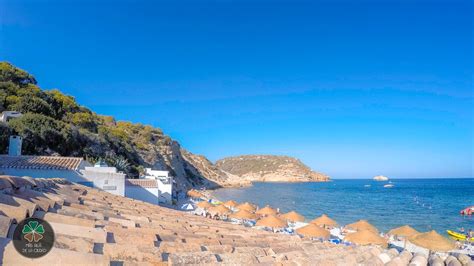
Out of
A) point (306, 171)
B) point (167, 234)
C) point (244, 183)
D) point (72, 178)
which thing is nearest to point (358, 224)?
point (72, 178)

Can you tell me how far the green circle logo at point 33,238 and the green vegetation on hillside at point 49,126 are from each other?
25.4 metres

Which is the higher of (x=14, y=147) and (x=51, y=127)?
(x=51, y=127)

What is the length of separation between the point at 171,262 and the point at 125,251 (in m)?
0.43

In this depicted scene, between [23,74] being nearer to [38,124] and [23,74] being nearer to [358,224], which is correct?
[38,124]

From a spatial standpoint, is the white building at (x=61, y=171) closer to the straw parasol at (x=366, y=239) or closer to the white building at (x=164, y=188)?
the straw parasol at (x=366, y=239)

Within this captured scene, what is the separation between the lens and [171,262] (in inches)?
112

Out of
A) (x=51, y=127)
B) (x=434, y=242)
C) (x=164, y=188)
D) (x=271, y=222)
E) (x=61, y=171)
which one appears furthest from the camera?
(x=164, y=188)

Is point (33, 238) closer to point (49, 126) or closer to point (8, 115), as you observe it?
point (49, 126)

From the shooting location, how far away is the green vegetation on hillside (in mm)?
26641

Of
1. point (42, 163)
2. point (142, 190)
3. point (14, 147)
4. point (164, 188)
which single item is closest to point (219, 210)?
point (164, 188)

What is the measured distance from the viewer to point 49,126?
2898 cm

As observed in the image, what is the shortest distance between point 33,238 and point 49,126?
3030 centimetres

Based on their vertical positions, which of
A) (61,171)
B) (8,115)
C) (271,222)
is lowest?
(271,222)

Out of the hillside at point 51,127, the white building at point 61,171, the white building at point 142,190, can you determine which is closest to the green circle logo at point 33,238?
the white building at point 61,171
